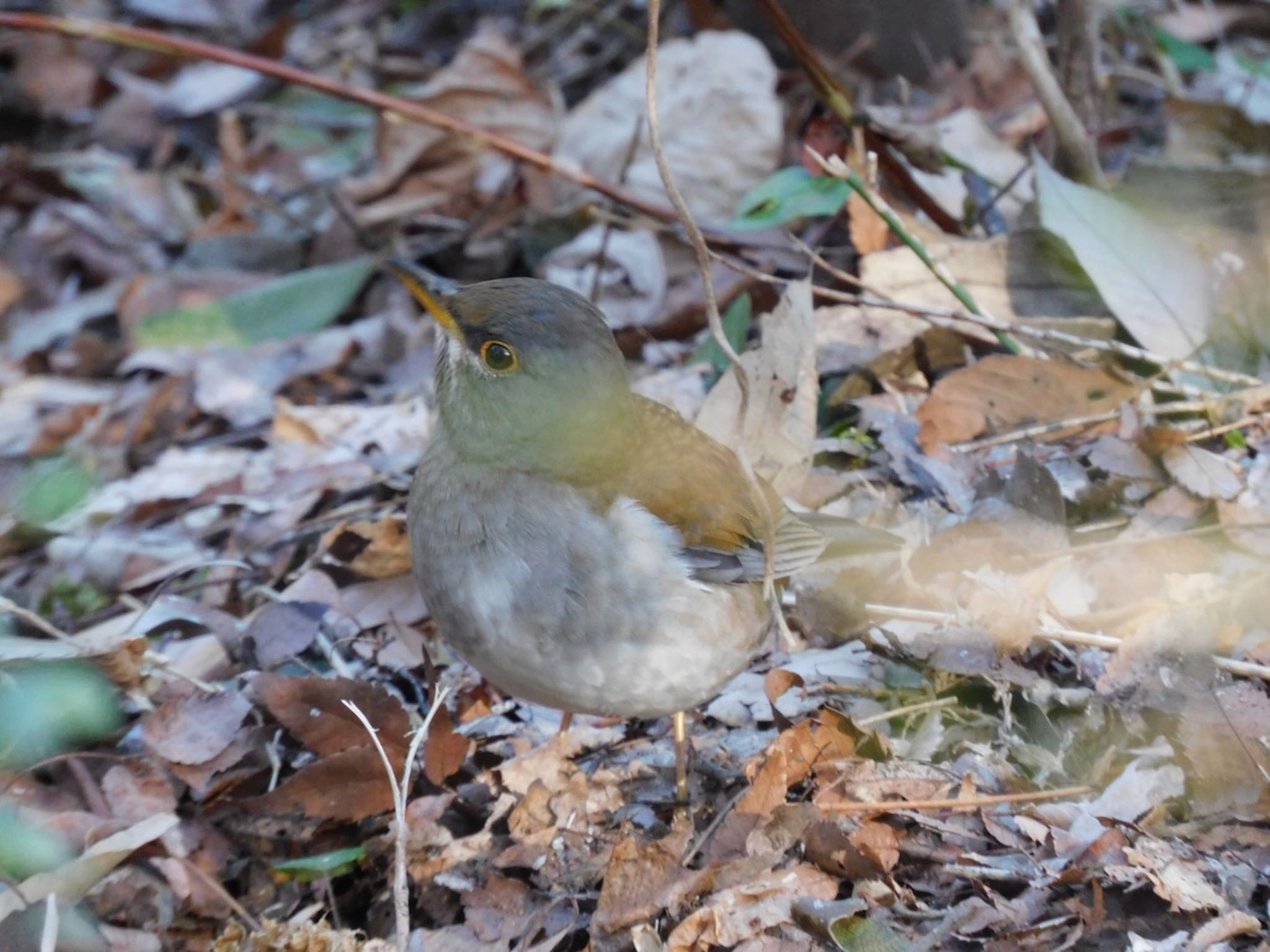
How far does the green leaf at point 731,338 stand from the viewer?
5.35 meters

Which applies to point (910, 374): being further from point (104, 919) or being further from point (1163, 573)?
point (104, 919)

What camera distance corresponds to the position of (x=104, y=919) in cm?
361

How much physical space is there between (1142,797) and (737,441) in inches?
56.0

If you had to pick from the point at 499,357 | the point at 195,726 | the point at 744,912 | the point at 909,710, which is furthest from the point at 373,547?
the point at 744,912

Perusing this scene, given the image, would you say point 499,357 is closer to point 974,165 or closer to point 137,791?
point 137,791

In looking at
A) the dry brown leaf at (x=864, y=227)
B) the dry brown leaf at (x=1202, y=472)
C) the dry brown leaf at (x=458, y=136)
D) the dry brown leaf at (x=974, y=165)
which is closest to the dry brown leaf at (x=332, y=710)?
the dry brown leaf at (x=1202, y=472)

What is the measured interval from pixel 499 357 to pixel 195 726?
1.44 m

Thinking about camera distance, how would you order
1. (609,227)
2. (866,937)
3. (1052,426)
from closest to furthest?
1. (866,937)
2. (1052,426)
3. (609,227)

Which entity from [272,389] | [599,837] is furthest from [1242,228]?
[272,389]

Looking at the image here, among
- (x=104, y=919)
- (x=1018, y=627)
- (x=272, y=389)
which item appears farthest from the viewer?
(x=272, y=389)

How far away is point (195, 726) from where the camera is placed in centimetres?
391

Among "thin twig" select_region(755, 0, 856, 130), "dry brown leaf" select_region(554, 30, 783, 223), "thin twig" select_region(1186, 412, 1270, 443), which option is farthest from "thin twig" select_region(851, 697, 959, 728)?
"dry brown leaf" select_region(554, 30, 783, 223)

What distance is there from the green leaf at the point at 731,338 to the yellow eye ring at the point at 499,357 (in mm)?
1733

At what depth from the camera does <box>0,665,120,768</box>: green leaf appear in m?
3.26
